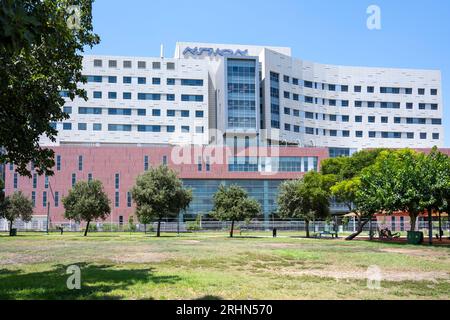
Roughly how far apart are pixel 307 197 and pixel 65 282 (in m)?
40.1

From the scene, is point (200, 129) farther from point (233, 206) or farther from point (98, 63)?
point (233, 206)

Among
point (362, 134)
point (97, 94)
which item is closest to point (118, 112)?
point (97, 94)

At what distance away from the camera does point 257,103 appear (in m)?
98.5

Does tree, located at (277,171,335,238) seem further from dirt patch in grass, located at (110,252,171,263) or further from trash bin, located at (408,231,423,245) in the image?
dirt patch in grass, located at (110,252,171,263)

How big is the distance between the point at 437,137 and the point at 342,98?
2524 centimetres

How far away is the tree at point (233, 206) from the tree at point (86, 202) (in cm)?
1475

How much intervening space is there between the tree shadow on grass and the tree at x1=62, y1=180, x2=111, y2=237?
129 feet

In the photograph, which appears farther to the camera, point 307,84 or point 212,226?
point 307,84

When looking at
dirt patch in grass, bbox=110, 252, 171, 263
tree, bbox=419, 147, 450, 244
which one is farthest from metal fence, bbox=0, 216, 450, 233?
dirt patch in grass, bbox=110, 252, 171, 263

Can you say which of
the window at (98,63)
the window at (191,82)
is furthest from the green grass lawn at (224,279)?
the window at (98,63)

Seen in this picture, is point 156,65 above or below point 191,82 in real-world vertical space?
above

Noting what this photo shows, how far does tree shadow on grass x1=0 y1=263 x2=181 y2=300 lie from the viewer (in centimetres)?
1076

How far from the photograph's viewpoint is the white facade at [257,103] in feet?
324
